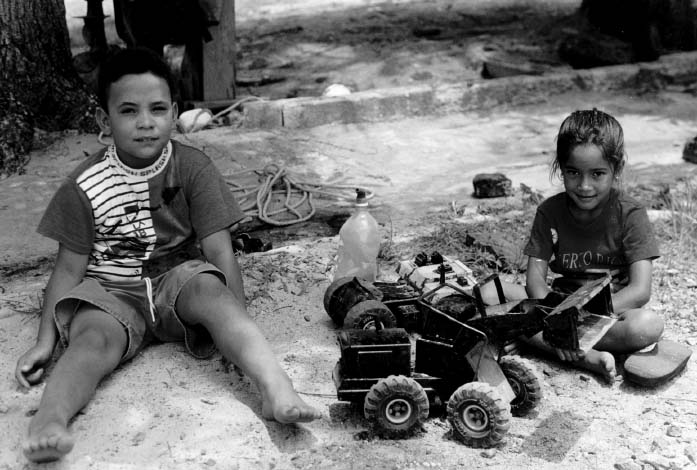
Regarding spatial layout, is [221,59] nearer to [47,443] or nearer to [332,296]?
[332,296]

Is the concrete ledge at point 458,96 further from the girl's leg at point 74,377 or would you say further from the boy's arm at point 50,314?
the girl's leg at point 74,377

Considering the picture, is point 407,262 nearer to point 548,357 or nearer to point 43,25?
point 548,357

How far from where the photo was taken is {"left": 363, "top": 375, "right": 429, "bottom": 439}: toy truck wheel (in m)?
2.53

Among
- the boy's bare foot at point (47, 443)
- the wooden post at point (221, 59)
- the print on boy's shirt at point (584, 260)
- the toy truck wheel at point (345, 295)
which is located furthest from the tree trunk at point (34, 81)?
the print on boy's shirt at point (584, 260)

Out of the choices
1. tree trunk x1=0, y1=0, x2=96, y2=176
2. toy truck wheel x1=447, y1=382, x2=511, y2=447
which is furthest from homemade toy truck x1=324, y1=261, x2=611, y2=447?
tree trunk x1=0, y1=0, x2=96, y2=176

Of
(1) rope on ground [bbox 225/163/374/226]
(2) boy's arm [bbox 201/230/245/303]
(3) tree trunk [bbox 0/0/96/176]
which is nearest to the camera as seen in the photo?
(2) boy's arm [bbox 201/230/245/303]

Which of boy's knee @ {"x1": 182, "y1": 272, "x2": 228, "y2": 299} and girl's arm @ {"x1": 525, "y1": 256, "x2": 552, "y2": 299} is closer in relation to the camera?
boy's knee @ {"x1": 182, "y1": 272, "x2": 228, "y2": 299}

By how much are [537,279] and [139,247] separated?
1582 mm

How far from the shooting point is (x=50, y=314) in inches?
118

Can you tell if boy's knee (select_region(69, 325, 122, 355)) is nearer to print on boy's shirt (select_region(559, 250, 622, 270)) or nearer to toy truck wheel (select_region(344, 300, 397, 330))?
toy truck wheel (select_region(344, 300, 397, 330))

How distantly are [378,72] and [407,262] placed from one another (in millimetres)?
5094

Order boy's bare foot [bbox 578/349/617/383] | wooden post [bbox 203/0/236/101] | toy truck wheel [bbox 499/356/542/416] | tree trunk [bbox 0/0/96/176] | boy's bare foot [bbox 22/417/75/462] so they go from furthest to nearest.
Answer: wooden post [bbox 203/0/236/101] < tree trunk [bbox 0/0/96/176] < boy's bare foot [bbox 578/349/617/383] < toy truck wheel [bbox 499/356/542/416] < boy's bare foot [bbox 22/417/75/462]

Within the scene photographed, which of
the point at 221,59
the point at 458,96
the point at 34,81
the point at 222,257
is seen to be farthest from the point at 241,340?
the point at 458,96

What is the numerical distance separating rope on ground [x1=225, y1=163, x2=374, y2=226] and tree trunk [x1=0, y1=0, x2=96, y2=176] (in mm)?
1455
